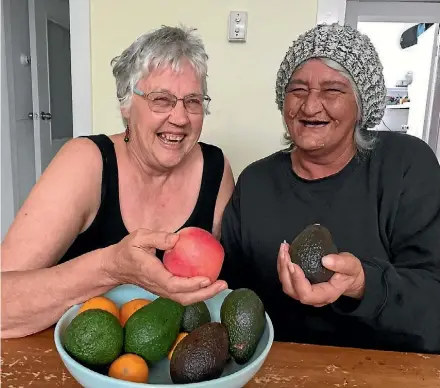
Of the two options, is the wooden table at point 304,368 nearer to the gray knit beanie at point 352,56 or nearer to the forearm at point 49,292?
the forearm at point 49,292

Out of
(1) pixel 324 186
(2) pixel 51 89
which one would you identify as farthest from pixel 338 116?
(2) pixel 51 89

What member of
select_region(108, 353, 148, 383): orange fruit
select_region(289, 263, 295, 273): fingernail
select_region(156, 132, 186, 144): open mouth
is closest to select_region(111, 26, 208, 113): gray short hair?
select_region(156, 132, 186, 144): open mouth

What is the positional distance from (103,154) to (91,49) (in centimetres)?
134

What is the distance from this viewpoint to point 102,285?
85cm

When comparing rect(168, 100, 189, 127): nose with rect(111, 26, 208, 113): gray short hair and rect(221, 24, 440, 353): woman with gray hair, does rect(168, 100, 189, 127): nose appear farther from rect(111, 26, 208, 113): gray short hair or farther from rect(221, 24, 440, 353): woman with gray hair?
rect(221, 24, 440, 353): woman with gray hair

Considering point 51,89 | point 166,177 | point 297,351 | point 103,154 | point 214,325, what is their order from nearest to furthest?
point 214,325 → point 297,351 → point 103,154 → point 166,177 → point 51,89

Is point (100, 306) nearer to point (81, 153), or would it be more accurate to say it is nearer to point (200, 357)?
point (200, 357)

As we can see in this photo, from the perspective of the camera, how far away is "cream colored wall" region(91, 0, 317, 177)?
2.17 meters

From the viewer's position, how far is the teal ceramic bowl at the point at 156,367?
1.99ft

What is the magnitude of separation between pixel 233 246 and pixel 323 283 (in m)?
0.49

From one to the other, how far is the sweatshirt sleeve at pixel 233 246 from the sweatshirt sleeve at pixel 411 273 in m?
0.36

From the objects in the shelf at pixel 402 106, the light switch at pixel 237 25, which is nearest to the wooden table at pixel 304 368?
the light switch at pixel 237 25

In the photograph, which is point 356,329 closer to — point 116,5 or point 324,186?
point 324,186

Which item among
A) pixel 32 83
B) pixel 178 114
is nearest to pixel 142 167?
pixel 178 114
